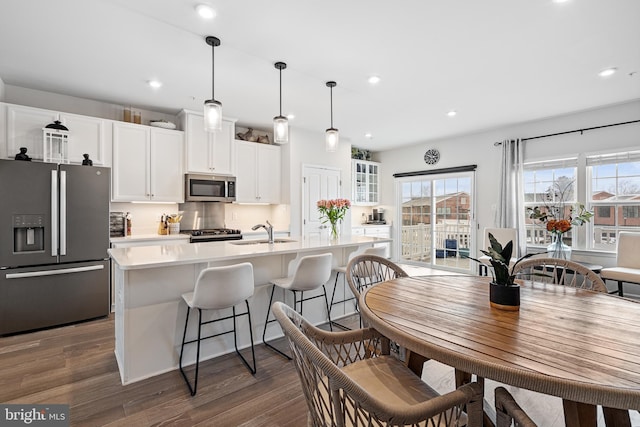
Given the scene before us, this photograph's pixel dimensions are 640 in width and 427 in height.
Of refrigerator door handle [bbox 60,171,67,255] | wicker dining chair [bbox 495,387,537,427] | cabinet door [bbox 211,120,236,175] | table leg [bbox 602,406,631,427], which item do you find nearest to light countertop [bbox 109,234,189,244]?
refrigerator door handle [bbox 60,171,67,255]

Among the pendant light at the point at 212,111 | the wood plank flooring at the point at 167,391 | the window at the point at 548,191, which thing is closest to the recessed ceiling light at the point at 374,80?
the pendant light at the point at 212,111

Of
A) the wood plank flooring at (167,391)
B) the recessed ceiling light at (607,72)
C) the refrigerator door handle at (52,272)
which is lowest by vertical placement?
the wood plank flooring at (167,391)

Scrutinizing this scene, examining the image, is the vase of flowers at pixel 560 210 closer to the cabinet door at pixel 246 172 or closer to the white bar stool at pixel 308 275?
the white bar stool at pixel 308 275

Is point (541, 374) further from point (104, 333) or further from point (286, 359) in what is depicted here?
point (104, 333)

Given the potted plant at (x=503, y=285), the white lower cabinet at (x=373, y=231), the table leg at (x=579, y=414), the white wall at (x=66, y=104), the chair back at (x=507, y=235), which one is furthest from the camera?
the white lower cabinet at (x=373, y=231)

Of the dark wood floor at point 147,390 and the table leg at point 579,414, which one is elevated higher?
the table leg at point 579,414

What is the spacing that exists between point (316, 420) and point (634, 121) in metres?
5.32

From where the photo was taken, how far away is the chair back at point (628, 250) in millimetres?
3766

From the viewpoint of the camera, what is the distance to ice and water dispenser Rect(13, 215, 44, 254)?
9.86ft

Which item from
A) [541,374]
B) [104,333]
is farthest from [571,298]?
[104,333]

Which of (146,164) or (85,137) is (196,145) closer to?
(146,164)

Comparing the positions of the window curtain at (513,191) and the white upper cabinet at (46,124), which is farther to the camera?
the window curtain at (513,191)

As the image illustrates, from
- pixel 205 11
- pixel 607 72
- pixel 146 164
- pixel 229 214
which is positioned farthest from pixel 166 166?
pixel 607 72

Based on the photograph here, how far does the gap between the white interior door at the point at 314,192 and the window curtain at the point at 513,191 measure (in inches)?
111
